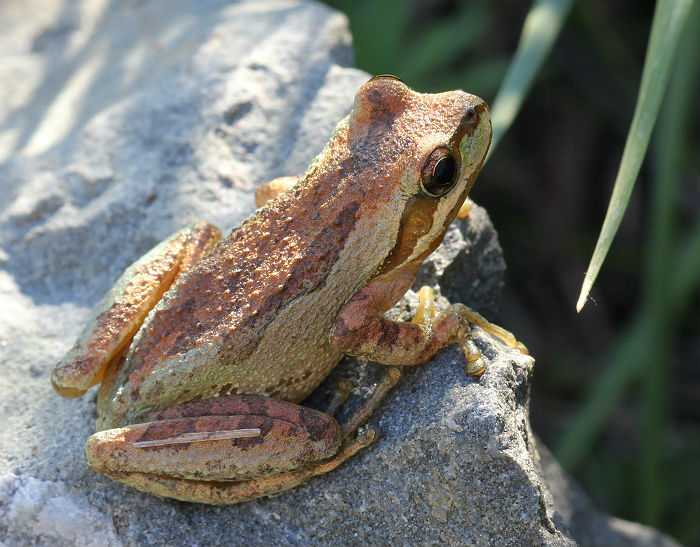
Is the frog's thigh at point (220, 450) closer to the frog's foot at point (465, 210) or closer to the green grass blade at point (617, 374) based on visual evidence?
the frog's foot at point (465, 210)

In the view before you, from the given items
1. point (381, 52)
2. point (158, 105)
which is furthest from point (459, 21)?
point (158, 105)

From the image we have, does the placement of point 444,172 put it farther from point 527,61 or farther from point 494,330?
point 527,61

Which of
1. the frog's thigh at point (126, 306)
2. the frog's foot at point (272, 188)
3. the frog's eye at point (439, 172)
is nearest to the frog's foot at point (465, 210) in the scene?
the frog's eye at point (439, 172)

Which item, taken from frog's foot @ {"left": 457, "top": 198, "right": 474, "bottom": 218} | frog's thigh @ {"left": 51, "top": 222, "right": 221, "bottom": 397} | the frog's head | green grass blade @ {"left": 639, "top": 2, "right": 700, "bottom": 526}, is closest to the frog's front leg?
the frog's head

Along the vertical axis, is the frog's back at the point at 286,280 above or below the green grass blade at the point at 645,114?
below

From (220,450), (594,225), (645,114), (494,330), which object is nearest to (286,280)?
(220,450)

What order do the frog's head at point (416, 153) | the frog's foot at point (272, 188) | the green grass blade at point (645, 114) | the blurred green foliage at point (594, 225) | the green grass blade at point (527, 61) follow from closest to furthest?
the green grass blade at point (645, 114) → the frog's head at point (416, 153) → the green grass blade at point (527, 61) → the frog's foot at point (272, 188) → the blurred green foliage at point (594, 225)

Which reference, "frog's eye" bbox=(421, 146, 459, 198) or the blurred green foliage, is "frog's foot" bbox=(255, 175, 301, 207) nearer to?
"frog's eye" bbox=(421, 146, 459, 198)

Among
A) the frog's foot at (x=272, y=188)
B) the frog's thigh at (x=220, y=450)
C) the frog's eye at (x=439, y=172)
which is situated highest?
the frog's eye at (x=439, y=172)
